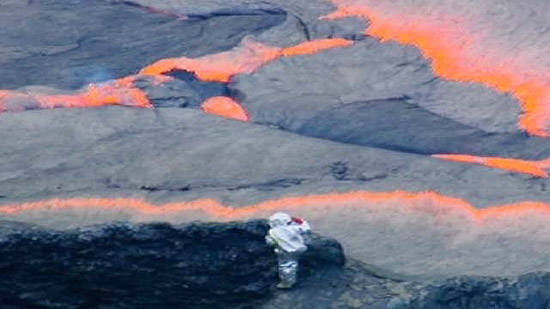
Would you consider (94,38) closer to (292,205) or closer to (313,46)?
(313,46)

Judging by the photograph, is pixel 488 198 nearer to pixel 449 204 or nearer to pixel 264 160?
pixel 449 204

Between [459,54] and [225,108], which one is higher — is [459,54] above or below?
above

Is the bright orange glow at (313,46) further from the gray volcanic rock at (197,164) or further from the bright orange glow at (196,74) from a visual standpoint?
the gray volcanic rock at (197,164)

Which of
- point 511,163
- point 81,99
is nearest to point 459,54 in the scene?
point 511,163

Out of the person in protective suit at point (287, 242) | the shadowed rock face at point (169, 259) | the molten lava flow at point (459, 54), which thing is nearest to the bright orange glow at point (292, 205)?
the shadowed rock face at point (169, 259)

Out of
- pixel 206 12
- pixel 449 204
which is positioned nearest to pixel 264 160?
pixel 449 204

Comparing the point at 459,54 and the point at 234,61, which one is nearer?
the point at 459,54

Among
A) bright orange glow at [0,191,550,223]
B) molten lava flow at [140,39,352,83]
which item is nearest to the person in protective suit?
bright orange glow at [0,191,550,223]
